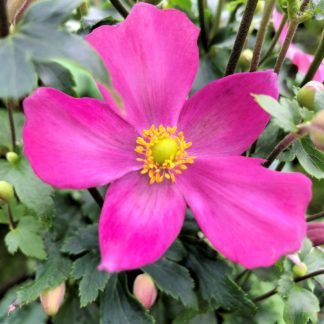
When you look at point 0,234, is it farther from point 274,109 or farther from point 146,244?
point 274,109

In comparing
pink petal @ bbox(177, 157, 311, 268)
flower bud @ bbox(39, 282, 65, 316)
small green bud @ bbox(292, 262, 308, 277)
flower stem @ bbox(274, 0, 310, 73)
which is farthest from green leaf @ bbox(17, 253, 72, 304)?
flower stem @ bbox(274, 0, 310, 73)

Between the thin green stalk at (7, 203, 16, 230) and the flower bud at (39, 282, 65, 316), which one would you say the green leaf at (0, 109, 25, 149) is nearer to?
the thin green stalk at (7, 203, 16, 230)

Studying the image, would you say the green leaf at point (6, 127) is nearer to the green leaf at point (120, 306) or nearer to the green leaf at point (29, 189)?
the green leaf at point (29, 189)

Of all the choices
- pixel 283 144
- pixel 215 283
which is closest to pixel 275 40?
pixel 283 144

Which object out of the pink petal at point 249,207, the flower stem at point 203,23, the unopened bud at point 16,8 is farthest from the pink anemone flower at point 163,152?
the flower stem at point 203,23

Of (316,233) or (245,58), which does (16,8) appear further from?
(316,233)

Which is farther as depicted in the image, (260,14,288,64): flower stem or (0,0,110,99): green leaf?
(260,14,288,64): flower stem

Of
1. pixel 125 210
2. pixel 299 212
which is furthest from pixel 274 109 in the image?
pixel 125 210

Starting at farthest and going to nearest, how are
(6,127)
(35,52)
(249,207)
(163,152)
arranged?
(6,127) < (163,152) < (249,207) < (35,52)
